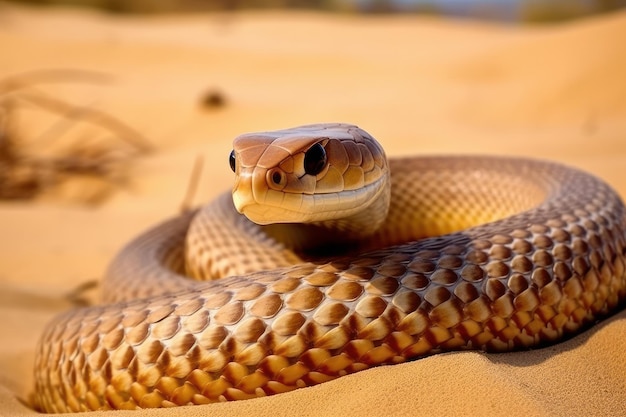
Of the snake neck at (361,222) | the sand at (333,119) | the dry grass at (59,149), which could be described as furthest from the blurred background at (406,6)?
the snake neck at (361,222)

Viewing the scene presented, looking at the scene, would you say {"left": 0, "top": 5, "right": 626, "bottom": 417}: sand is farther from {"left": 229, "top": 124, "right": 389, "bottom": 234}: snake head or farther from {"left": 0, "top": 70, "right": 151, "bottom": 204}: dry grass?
{"left": 229, "top": 124, "right": 389, "bottom": 234}: snake head

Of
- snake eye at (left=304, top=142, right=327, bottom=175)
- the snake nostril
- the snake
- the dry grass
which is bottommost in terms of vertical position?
the dry grass

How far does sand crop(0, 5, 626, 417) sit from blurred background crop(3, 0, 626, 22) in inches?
252

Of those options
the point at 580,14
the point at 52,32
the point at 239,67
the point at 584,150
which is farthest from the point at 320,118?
the point at 580,14

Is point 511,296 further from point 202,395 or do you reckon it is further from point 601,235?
point 202,395

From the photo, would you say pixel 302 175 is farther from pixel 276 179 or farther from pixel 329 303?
pixel 329 303

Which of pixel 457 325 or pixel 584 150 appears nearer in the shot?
pixel 457 325

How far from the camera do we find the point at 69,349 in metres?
2.32

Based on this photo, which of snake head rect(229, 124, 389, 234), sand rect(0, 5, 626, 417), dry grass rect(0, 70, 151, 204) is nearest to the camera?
sand rect(0, 5, 626, 417)

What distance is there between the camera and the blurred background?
22938mm

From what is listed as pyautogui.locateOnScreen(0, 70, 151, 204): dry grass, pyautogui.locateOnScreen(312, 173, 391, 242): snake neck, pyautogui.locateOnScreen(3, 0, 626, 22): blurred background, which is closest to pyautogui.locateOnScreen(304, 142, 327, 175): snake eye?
pyautogui.locateOnScreen(312, 173, 391, 242): snake neck

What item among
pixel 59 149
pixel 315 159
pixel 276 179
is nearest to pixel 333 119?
pixel 59 149

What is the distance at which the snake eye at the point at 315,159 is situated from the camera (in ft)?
6.66

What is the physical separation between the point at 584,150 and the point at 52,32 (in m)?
12.4
